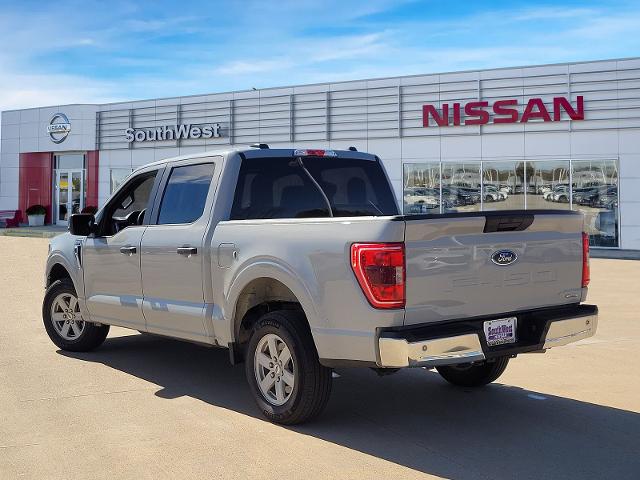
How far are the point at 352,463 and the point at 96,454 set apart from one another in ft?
5.14

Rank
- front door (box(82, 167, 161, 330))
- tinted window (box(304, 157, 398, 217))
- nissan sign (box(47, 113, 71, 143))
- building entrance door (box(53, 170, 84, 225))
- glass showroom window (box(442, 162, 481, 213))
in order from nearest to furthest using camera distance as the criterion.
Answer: tinted window (box(304, 157, 398, 217)) < front door (box(82, 167, 161, 330)) < glass showroom window (box(442, 162, 481, 213)) < nissan sign (box(47, 113, 71, 143)) < building entrance door (box(53, 170, 84, 225))

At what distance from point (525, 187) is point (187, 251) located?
20.1 m

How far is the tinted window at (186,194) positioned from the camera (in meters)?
5.96

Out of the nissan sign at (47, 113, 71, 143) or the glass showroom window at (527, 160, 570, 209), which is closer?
the glass showroom window at (527, 160, 570, 209)

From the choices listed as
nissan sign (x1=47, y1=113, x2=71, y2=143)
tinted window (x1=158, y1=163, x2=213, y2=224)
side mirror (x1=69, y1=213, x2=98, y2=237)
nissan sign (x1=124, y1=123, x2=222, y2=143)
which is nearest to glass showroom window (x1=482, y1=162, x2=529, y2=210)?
nissan sign (x1=124, y1=123, x2=222, y2=143)

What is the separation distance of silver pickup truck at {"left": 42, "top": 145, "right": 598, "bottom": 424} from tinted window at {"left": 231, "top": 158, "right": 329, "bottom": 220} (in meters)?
0.01

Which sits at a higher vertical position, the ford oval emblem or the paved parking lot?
the ford oval emblem

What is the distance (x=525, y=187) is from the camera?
24.1 metres

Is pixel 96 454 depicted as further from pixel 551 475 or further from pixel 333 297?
pixel 551 475

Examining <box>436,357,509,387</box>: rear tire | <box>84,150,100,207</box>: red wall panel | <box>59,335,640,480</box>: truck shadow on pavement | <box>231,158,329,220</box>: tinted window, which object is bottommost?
<box>59,335,640,480</box>: truck shadow on pavement

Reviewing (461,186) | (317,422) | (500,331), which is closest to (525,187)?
(461,186)

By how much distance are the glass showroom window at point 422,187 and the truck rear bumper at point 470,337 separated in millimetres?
21043

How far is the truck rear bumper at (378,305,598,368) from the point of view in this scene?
423 centimetres

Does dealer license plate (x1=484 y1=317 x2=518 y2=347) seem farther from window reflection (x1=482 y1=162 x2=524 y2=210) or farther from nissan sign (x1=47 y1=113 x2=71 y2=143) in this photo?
nissan sign (x1=47 y1=113 x2=71 y2=143)
